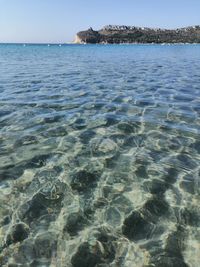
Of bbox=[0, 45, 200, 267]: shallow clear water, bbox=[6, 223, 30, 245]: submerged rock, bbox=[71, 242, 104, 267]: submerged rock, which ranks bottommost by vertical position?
bbox=[0, 45, 200, 267]: shallow clear water

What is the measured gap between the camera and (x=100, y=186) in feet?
26.7

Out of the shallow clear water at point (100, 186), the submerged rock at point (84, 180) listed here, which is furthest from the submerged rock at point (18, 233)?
the submerged rock at point (84, 180)

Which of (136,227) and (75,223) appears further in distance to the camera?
(75,223)

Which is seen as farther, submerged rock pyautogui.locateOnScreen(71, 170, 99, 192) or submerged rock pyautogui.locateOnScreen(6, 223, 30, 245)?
submerged rock pyautogui.locateOnScreen(71, 170, 99, 192)

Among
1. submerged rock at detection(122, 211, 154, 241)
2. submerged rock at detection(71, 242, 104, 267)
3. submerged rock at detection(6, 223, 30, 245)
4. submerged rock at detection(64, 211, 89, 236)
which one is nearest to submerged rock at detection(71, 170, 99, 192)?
submerged rock at detection(64, 211, 89, 236)

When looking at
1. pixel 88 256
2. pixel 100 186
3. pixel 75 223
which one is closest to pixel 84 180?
pixel 100 186

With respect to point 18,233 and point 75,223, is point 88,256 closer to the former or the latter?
point 75,223

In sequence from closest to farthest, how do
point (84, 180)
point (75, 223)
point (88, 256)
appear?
point (88, 256), point (75, 223), point (84, 180)

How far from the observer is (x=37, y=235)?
629cm

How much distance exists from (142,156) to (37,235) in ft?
15.4

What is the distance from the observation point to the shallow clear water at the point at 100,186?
5.93 metres

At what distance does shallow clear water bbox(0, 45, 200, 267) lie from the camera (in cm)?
593

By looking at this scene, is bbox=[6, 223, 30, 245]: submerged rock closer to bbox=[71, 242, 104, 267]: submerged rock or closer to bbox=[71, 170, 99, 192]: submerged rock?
bbox=[71, 242, 104, 267]: submerged rock

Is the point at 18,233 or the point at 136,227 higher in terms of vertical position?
the point at 18,233
